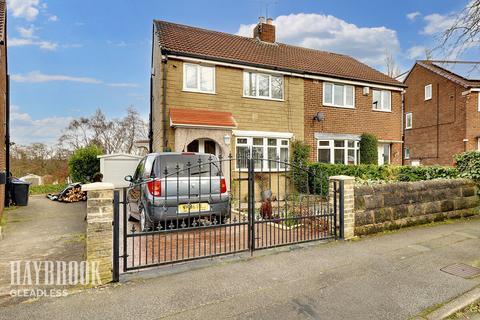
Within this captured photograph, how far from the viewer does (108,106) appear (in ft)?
113

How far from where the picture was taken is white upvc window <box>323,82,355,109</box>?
15.2m

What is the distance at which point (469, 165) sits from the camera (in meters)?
8.63

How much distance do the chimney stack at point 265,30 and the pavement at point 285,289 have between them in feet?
46.4

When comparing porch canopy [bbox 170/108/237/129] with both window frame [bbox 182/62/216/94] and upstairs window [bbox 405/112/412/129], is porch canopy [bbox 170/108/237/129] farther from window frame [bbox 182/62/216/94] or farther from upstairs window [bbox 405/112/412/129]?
upstairs window [bbox 405/112/412/129]

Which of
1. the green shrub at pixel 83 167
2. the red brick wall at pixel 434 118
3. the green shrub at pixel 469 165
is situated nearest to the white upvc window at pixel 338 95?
the green shrub at pixel 469 165

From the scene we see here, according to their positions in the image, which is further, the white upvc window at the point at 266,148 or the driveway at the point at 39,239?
the white upvc window at the point at 266,148

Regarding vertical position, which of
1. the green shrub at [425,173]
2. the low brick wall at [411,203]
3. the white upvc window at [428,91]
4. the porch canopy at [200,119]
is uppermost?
the white upvc window at [428,91]

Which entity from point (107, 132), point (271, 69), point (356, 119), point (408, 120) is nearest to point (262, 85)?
point (271, 69)

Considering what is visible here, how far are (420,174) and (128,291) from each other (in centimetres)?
939

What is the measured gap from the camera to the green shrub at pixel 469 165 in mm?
8430

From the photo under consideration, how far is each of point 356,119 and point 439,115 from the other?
37.8 ft

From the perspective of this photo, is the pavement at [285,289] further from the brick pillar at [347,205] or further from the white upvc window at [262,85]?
the white upvc window at [262,85]

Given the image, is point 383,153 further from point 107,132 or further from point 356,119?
point 107,132

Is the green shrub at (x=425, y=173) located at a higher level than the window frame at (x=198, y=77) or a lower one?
lower
